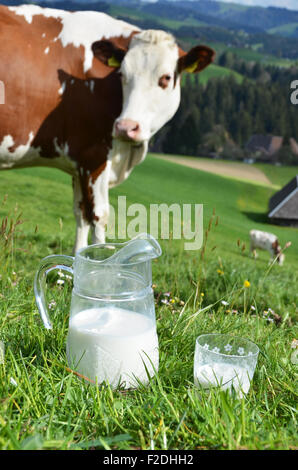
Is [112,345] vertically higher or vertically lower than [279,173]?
higher

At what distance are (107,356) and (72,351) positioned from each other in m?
0.15

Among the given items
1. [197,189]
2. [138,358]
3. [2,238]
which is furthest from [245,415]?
[197,189]

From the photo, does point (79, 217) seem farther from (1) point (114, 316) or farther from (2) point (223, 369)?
(2) point (223, 369)

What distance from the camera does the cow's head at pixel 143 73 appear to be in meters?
4.29

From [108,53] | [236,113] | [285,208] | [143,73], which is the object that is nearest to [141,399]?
[143,73]

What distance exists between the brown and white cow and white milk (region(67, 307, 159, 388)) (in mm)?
2562

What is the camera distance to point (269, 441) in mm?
1417

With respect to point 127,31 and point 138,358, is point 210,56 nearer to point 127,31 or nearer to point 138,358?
point 127,31

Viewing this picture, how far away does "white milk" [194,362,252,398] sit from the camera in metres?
1.82

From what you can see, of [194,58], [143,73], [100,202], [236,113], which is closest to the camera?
[143,73]

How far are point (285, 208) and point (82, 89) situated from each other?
26.7 m

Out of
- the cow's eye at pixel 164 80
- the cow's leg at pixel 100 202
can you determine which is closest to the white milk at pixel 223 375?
the cow's leg at pixel 100 202

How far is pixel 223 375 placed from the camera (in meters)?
1.84

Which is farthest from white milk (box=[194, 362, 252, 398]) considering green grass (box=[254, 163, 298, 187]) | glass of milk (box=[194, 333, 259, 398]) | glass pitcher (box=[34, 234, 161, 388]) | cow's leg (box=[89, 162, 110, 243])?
green grass (box=[254, 163, 298, 187])
